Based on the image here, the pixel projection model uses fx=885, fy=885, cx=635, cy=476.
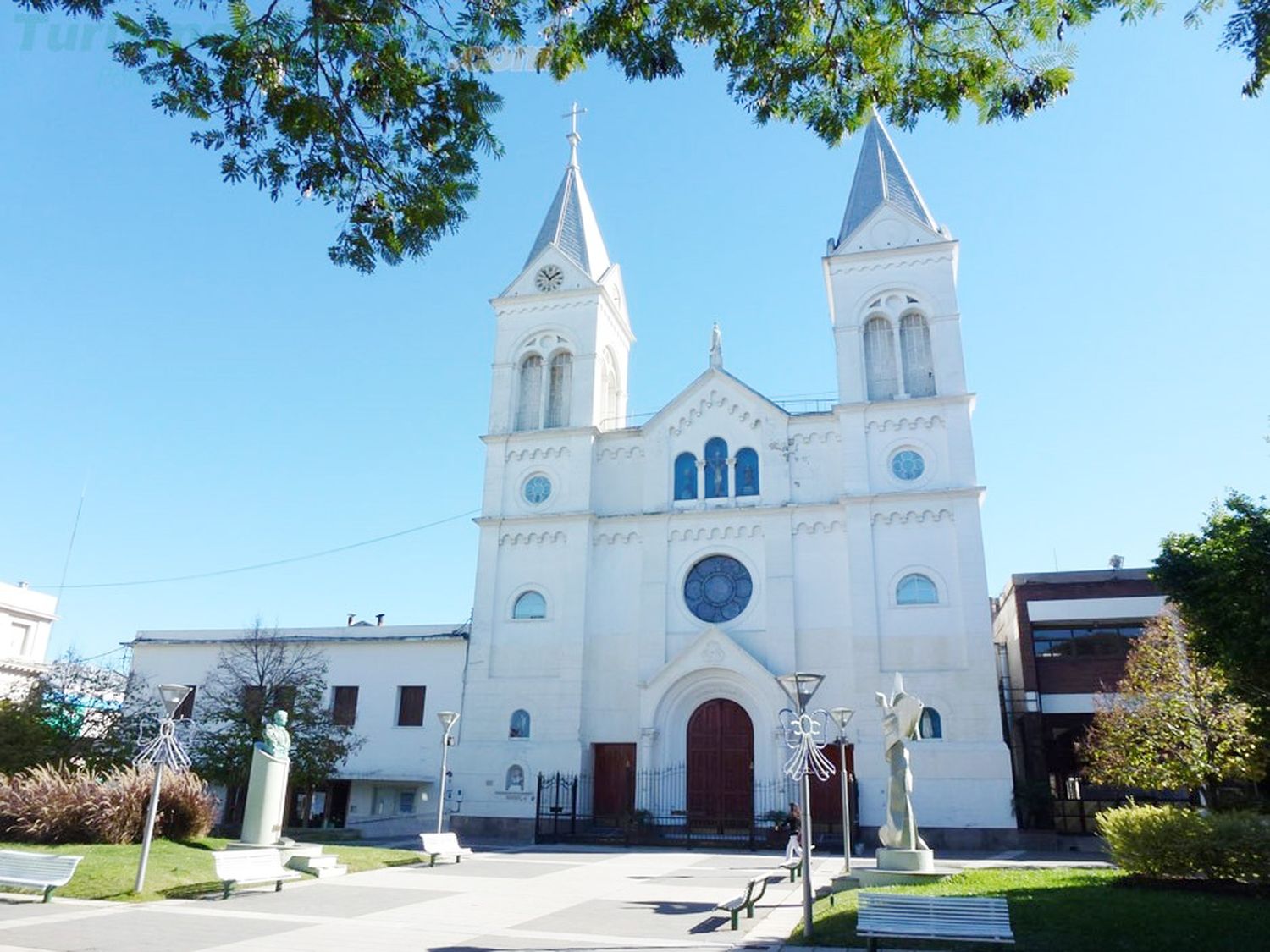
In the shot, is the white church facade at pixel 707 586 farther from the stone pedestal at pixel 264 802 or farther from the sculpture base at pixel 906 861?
the stone pedestal at pixel 264 802

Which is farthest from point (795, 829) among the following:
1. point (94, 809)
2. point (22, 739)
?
point (22, 739)

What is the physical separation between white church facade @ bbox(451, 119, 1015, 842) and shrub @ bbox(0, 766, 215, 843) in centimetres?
1175

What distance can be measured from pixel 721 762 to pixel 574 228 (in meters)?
22.7

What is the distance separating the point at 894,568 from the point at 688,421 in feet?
30.4

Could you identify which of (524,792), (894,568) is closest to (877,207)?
(894,568)

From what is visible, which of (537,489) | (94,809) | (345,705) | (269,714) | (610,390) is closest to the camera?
(94,809)

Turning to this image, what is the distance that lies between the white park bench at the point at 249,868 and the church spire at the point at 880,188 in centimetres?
2782

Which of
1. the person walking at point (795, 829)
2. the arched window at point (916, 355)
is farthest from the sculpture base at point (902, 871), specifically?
the arched window at point (916, 355)

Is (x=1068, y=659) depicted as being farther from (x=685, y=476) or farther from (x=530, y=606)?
(x=530, y=606)

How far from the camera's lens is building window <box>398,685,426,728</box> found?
3375 cm

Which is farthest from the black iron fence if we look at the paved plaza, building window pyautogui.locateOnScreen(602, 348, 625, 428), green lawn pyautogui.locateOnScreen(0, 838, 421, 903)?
building window pyautogui.locateOnScreen(602, 348, 625, 428)

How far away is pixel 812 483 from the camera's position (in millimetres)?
31156

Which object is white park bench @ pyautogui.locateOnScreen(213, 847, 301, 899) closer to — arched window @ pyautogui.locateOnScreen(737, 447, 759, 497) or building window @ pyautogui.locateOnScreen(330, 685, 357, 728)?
building window @ pyautogui.locateOnScreen(330, 685, 357, 728)

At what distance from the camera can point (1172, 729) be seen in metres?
22.7
